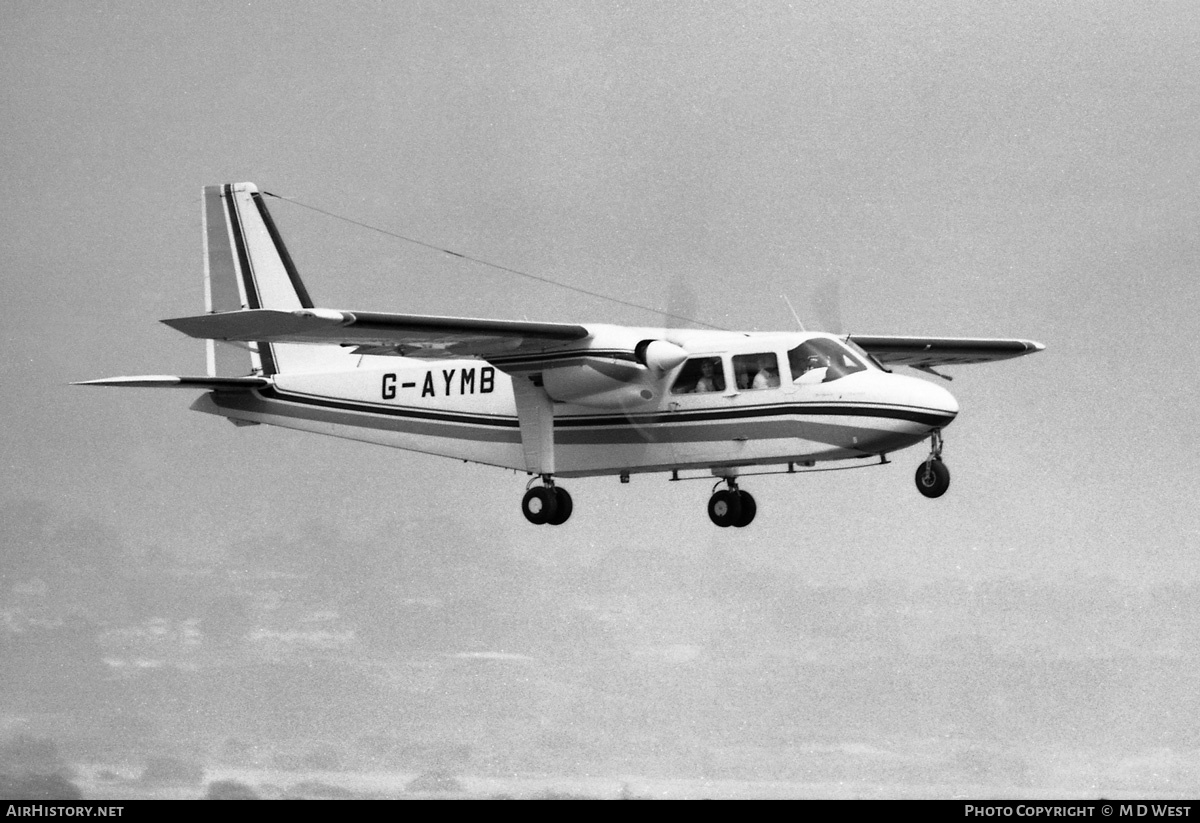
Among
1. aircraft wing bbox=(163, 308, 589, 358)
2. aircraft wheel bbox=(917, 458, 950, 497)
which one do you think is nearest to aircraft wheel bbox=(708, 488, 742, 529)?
aircraft wheel bbox=(917, 458, 950, 497)

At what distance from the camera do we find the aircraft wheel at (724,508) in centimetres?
2738

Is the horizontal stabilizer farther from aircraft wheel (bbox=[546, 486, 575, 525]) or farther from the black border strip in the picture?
aircraft wheel (bbox=[546, 486, 575, 525])

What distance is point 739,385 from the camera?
25531 millimetres

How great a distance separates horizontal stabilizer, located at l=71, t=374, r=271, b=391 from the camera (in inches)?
1070

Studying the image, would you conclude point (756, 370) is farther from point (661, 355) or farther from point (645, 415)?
point (645, 415)

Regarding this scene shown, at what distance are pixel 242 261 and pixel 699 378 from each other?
10.4 m

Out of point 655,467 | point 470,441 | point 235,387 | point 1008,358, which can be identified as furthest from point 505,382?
point 1008,358

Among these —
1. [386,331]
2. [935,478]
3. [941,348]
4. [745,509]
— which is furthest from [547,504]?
[941,348]

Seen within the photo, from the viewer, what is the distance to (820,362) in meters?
25.1

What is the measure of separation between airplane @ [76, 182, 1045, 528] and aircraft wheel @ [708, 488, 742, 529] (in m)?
0.03

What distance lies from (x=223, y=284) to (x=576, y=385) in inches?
344
